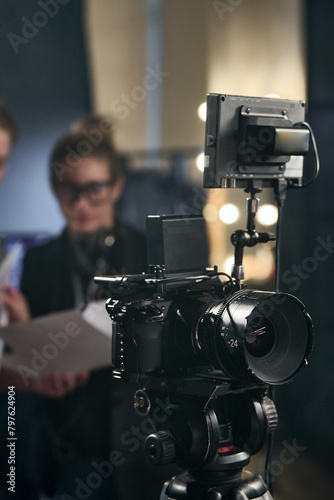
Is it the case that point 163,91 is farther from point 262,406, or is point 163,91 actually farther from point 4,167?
point 262,406

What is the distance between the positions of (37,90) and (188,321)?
1.22 meters

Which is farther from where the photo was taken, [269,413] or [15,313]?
[15,313]

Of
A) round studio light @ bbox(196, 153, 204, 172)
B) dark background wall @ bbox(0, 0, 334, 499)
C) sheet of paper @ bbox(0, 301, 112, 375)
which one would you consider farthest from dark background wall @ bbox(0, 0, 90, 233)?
round studio light @ bbox(196, 153, 204, 172)

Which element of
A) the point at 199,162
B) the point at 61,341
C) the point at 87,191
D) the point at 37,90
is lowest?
the point at 61,341

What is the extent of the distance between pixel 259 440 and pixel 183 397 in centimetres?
16

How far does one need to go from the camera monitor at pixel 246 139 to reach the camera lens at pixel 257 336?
8.2 inches

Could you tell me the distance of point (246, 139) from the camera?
1061 mm

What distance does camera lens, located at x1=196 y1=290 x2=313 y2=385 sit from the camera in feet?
3.23

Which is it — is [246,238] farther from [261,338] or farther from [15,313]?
[15,313]

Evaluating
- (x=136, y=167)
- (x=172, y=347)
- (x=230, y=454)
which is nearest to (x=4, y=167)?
(x=136, y=167)

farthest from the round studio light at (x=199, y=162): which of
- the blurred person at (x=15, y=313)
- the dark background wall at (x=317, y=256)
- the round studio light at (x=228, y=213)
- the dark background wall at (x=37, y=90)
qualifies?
the blurred person at (x=15, y=313)

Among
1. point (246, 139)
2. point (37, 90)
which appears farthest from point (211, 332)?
point (37, 90)

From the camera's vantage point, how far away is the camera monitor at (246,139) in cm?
105

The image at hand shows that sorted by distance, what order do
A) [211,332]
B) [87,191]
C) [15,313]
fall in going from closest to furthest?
[211,332]
[15,313]
[87,191]
